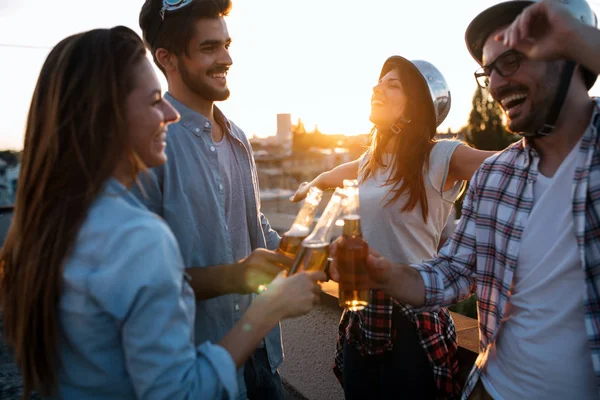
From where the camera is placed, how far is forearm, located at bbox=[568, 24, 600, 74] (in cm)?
165

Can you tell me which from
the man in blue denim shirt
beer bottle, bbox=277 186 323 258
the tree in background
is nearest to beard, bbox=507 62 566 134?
beer bottle, bbox=277 186 323 258

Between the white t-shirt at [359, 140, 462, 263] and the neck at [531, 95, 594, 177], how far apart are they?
918 mm

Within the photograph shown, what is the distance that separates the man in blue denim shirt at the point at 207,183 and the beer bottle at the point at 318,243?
322 mm

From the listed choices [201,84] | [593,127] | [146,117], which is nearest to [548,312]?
[593,127]

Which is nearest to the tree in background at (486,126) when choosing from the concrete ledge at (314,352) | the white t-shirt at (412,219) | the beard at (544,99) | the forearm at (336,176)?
the concrete ledge at (314,352)

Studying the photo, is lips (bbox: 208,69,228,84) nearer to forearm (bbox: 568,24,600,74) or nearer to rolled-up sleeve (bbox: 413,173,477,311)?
rolled-up sleeve (bbox: 413,173,477,311)

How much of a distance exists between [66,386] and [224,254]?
41.0 inches

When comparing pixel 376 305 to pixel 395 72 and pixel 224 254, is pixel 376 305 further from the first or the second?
pixel 395 72

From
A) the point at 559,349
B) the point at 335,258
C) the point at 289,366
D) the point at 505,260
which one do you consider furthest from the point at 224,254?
the point at 289,366

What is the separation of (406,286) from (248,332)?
0.93 metres

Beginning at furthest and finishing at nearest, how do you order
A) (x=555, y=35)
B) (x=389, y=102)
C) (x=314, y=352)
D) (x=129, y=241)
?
(x=314, y=352), (x=389, y=102), (x=555, y=35), (x=129, y=241)

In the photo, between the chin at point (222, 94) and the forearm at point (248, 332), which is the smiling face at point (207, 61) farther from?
the forearm at point (248, 332)

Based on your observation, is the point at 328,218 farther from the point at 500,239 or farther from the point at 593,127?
the point at 593,127

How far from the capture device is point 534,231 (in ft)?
6.36
